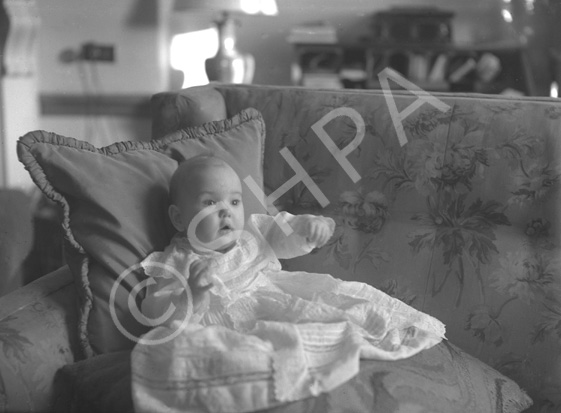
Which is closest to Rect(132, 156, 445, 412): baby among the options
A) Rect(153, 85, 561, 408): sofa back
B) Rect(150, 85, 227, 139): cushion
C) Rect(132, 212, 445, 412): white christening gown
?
Rect(132, 212, 445, 412): white christening gown

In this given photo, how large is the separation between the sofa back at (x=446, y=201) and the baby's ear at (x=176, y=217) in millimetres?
293

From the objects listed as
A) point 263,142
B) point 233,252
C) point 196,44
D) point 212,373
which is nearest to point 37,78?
point 196,44

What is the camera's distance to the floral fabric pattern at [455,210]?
1.27m

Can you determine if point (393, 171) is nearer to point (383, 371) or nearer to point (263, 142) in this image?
point (263, 142)

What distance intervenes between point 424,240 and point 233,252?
0.40 metres

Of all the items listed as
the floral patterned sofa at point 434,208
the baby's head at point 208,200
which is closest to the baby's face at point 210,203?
the baby's head at point 208,200

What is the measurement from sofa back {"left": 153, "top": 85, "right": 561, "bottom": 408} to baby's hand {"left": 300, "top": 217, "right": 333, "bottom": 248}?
0.64 feet

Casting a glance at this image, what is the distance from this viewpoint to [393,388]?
3.36 ft

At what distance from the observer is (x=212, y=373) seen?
978 millimetres

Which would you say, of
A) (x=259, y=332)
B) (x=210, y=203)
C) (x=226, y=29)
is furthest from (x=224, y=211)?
(x=226, y=29)

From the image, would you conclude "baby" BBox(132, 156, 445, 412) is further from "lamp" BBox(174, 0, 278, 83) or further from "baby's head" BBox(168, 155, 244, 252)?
"lamp" BBox(174, 0, 278, 83)

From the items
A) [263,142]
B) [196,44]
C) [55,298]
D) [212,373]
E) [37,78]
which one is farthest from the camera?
[196,44]

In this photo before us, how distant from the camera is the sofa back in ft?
4.18

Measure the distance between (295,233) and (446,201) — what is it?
0.33m
